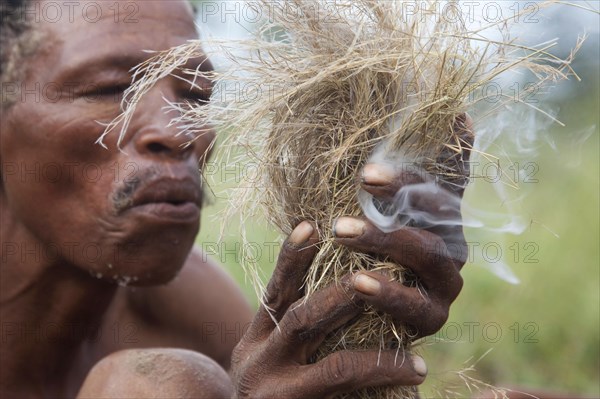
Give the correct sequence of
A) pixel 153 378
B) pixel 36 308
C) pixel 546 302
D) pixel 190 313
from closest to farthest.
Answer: pixel 153 378 → pixel 36 308 → pixel 190 313 → pixel 546 302

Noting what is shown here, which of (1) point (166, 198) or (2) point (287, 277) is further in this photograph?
(1) point (166, 198)

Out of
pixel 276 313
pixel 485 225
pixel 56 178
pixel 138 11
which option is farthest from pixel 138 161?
pixel 485 225

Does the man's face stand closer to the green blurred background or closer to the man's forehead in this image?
the man's forehead

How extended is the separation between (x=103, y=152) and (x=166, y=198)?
19 cm

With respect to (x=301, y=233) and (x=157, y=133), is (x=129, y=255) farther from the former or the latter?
(x=301, y=233)

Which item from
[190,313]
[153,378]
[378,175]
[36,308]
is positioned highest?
[378,175]

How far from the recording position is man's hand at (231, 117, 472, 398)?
165 cm

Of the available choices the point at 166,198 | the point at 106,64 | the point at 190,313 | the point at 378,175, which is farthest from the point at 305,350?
the point at 190,313

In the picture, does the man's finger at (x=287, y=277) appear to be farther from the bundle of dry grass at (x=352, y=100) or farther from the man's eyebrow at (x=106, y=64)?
the man's eyebrow at (x=106, y=64)

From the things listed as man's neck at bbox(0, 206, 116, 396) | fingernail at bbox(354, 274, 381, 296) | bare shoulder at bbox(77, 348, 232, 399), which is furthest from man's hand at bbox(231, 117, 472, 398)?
man's neck at bbox(0, 206, 116, 396)

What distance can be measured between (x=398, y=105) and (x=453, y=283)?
0.35 meters

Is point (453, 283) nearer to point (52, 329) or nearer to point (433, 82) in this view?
point (433, 82)

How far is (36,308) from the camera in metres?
2.58

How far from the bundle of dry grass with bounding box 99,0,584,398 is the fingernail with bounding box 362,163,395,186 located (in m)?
0.05
